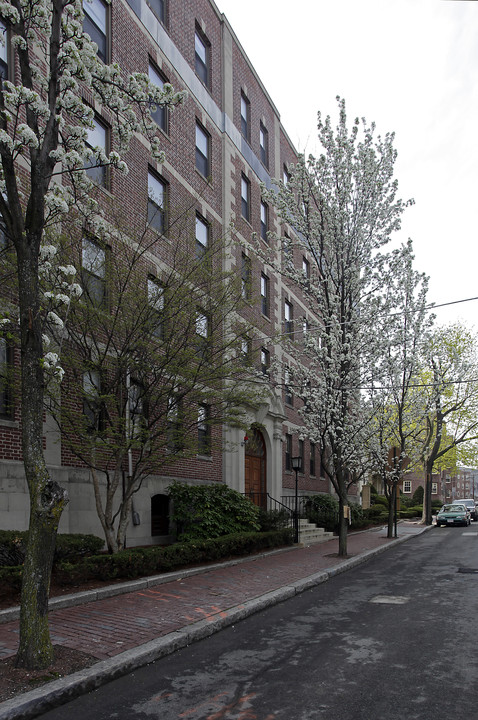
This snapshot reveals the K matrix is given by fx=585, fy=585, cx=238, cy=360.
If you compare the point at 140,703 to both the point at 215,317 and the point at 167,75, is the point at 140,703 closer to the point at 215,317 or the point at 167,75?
the point at 215,317

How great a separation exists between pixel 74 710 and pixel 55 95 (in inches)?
232

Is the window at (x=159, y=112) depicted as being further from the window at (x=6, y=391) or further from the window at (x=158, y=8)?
the window at (x=6, y=391)

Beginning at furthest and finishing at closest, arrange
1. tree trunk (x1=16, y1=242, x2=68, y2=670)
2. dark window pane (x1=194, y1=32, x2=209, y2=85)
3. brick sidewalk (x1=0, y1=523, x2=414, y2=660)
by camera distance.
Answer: dark window pane (x1=194, y1=32, x2=209, y2=85) → brick sidewalk (x1=0, y1=523, x2=414, y2=660) → tree trunk (x1=16, y1=242, x2=68, y2=670)

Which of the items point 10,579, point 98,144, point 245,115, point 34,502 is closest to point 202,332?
point 98,144

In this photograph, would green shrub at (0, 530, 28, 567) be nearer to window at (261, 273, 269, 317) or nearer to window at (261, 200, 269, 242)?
window at (261, 273, 269, 317)

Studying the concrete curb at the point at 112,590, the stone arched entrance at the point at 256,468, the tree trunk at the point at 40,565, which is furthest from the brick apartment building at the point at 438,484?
the tree trunk at the point at 40,565

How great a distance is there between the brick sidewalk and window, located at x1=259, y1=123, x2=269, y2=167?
684 inches

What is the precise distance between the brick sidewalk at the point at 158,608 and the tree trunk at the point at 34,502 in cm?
65

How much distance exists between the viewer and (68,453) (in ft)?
39.5

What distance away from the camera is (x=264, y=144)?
82.7 ft

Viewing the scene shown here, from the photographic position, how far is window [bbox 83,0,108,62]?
45.6ft

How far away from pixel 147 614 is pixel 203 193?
1370cm

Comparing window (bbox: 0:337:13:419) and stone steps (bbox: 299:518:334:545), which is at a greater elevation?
window (bbox: 0:337:13:419)

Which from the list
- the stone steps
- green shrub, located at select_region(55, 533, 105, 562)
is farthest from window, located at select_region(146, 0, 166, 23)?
the stone steps
